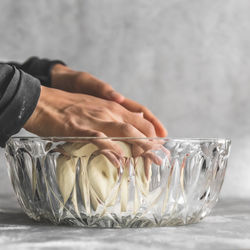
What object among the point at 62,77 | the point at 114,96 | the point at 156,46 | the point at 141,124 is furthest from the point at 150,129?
the point at 156,46

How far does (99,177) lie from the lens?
0.50 meters

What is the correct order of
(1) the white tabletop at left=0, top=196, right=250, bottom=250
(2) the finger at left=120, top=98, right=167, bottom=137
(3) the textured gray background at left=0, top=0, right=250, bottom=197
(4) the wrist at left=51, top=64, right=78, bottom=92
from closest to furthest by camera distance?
(1) the white tabletop at left=0, top=196, right=250, bottom=250 < (2) the finger at left=120, top=98, right=167, bottom=137 < (4) the wrist at left=51, top=64, right=78, bottom=92 < (3) the textured gray background at left=0, top=0, right=250, bottom=197

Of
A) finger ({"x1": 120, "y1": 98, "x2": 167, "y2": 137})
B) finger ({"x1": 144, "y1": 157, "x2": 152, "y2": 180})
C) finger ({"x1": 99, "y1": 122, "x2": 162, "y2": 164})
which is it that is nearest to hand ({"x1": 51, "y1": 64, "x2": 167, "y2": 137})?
finger ({"x1": 120, "y1": 98, "x2": 167, "y2": 137})

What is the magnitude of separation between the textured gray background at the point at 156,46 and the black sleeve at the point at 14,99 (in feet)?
1.63

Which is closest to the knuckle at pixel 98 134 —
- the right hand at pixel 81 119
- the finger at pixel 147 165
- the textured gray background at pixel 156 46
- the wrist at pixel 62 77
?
the right hand at pixel 81 119

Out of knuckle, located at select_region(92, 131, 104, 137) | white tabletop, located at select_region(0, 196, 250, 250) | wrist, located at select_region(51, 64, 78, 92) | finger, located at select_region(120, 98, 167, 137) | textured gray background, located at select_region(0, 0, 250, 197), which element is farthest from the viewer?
textured gray background, located at select_region(0, 0, 250, 197)

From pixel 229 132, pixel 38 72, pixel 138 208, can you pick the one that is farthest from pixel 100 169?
pixel 229 132

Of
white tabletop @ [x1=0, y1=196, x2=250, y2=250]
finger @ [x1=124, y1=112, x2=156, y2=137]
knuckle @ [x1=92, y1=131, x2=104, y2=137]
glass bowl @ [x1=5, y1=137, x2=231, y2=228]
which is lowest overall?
white tabletop @ [x1=0, y1=196, x2=250, y2=250]

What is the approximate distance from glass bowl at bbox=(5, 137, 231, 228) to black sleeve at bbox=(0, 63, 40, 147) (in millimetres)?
81

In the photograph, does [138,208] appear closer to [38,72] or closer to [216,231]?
[216,231]

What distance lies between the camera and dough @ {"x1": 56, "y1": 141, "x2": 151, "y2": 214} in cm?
49

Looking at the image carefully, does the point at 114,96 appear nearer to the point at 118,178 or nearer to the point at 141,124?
the point at 141,124

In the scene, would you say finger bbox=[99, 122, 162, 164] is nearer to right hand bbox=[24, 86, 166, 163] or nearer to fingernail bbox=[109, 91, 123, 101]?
right hand bbox=[24, 86, 166, 163]

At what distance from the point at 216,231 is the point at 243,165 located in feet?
1.64
